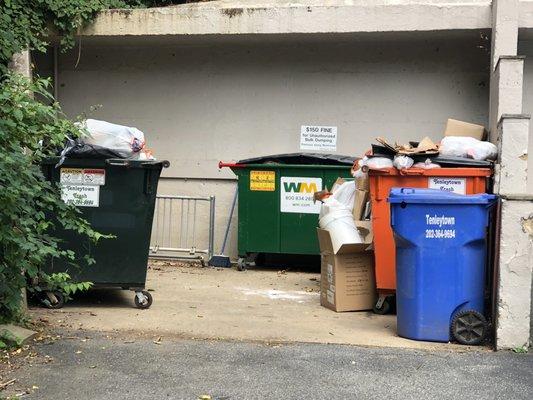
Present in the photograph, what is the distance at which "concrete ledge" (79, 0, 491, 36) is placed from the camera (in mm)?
8008

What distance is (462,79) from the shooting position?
870cm

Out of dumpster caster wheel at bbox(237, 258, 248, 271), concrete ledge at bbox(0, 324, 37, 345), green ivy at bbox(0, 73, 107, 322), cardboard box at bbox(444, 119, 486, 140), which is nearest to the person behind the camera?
green ivy at bbox(0, 73, 107, 322)

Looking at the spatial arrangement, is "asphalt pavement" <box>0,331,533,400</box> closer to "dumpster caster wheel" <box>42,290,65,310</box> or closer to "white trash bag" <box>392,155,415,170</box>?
"dumpster caster wheel" <box>42,290,65,310</box>

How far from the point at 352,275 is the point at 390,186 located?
2.98 feet

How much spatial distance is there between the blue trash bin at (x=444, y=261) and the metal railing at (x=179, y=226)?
4.58 meters

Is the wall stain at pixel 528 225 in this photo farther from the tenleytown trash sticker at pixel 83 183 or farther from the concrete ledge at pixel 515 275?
the tenleytown trash sticker at pixel 83 183

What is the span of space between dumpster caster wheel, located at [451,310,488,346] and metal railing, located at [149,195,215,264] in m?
4.77

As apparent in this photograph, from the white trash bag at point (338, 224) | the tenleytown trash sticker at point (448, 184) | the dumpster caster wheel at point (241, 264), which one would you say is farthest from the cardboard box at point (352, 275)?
the dumpster caster wheel at point (241, 264)

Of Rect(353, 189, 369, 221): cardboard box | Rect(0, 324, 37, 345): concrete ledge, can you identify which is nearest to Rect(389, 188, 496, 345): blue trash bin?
Rect(353, 189, 369, 221): cardboard box

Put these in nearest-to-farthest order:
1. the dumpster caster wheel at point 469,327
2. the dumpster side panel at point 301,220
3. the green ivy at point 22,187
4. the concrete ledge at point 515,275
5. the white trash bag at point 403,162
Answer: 1. the green ivy at point 22,187
2. the concrete ledge at point 515,275
3. the dumpster caster wheel at point 469,327
4. the white trash bag at point 403,162
5. the dumpster side panel at point 301,220

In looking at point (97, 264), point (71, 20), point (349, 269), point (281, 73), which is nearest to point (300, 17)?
point (281, 73)

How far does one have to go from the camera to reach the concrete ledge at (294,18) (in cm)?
801

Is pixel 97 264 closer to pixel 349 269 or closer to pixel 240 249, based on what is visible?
pixel 349 269

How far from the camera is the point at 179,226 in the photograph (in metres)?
9.22
